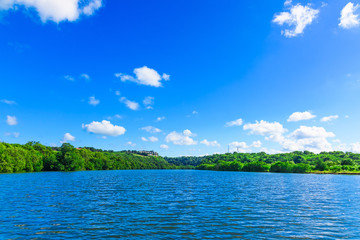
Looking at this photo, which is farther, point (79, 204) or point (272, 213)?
point (79, 204)

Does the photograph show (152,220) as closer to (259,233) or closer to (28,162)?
(259,233)

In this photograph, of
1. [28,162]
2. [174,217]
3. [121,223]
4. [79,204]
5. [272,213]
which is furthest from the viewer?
[28,162]

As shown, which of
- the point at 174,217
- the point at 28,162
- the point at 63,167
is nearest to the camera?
the point at 174,217

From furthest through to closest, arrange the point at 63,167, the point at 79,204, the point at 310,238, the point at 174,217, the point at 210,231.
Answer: the point at 63,167
the point at 79,204
the point at 174,217
the point at 210,231
the point at 310,238

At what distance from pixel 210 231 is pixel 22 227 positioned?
2002 cm

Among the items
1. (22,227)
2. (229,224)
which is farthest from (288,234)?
(22,227)

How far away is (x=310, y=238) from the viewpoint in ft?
75.9

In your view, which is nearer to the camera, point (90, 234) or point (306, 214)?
point (90, 234)

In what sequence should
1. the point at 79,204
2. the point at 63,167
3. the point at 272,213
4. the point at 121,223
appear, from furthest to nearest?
the point at 63,167
the point at 79,204
the point at 272,213
the point at 121,223

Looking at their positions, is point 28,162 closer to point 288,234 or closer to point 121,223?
point 121,223

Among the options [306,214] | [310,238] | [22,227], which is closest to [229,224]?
[310,238]

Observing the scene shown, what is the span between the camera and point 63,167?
198 metres

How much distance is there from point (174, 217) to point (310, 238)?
51.7 feet

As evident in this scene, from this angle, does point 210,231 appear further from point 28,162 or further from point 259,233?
point 28,162
